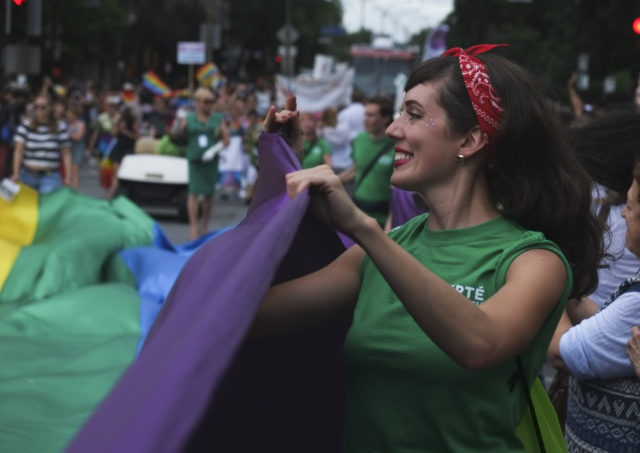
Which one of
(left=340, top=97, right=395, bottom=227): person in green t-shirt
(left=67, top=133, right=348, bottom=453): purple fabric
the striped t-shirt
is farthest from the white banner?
(left=67, top=133, right=348, bottom=453): purple fabric

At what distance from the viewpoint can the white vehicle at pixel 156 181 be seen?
62.8ft

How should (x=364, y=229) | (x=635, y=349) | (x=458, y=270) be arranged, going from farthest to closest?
(x=635, y=349) < (x=458, y=270) < (x=364, y=229)

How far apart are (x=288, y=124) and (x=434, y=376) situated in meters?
0.90

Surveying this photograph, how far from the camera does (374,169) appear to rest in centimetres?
1003

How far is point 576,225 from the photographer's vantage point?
2959mm

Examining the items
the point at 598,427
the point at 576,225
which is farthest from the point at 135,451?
the point at 598,427

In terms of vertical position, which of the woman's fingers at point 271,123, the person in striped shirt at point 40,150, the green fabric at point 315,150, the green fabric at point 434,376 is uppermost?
the woman's fingers at point 271,123

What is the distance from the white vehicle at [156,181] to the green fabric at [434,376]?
16.4 meters

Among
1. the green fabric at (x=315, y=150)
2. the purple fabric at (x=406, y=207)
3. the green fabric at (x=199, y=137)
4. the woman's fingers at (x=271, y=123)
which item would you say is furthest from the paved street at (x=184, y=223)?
the woman's fingers at (x=271, y=123)

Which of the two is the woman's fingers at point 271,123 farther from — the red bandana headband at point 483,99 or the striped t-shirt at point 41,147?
the striped t-shirt at point 41,147

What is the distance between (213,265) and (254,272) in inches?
5.1

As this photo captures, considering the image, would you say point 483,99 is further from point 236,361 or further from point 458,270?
point 236,361

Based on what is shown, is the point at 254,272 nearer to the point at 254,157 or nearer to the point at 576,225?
the point at 576,225

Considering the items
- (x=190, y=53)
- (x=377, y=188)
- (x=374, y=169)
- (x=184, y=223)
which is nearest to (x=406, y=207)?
(x=377, y=188)
